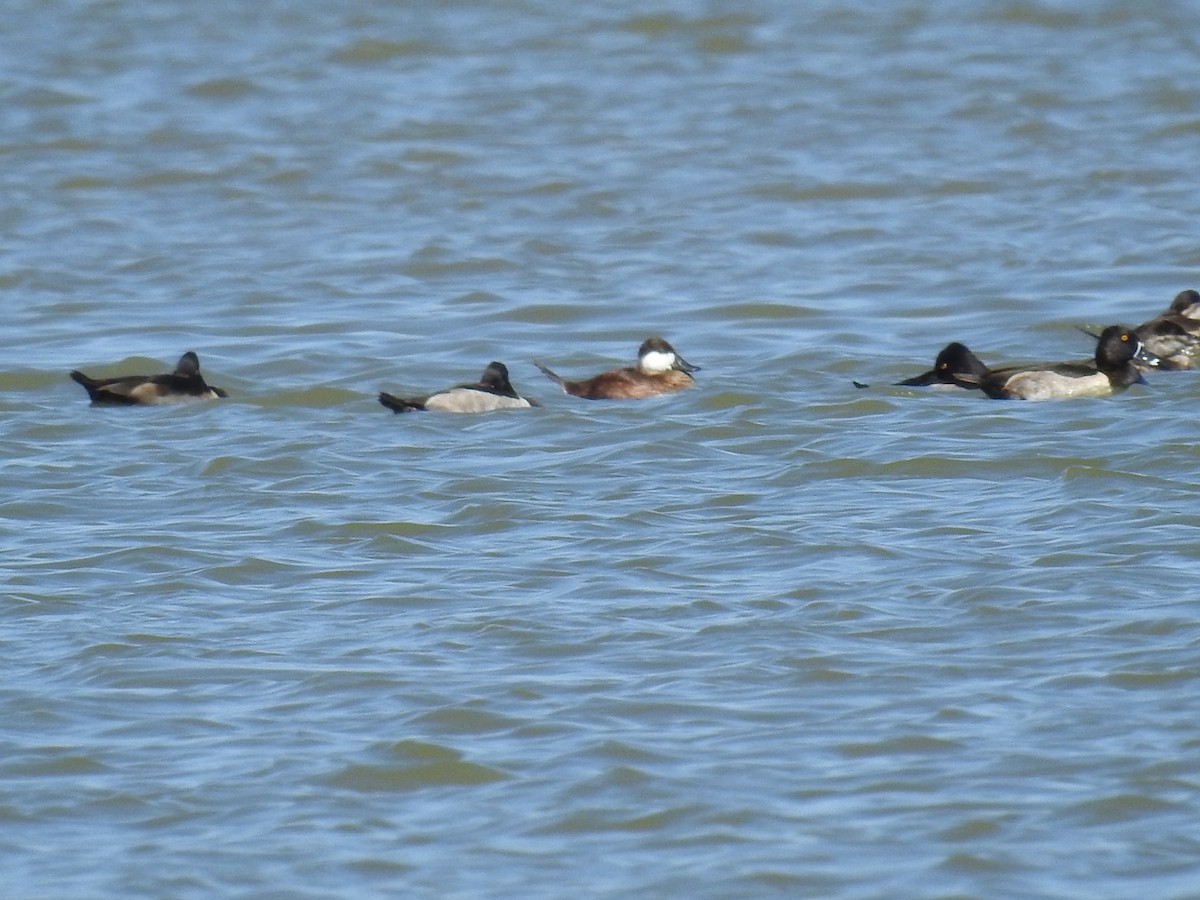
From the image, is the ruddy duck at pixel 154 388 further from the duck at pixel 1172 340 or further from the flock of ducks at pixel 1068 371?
the duck at pixel 1172 340

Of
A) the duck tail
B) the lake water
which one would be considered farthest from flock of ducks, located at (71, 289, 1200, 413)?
the lake water

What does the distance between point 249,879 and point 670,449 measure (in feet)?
16.9

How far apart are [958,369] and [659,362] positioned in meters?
1.69

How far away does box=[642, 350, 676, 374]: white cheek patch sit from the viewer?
1198cm

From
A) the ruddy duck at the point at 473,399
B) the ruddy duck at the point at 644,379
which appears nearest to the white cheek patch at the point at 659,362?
the ruddy duck at the point at 644,379

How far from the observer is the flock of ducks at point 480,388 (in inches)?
449

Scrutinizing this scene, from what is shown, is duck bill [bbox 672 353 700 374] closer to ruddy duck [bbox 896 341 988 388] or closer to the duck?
ruddy duck [bbox 896 341 988 388]

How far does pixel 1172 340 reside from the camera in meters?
12.3

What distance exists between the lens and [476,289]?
50.0 ft

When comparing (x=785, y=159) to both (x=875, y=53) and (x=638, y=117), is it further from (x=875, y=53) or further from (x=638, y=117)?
(x=875, y=53)

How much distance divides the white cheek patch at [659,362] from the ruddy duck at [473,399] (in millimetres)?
814

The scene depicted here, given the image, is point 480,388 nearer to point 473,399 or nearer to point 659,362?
point 473,399

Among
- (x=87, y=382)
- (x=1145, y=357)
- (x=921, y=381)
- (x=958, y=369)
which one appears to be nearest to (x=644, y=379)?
(x=921, y=381)

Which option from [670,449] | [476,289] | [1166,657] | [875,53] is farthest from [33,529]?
[875,53]
